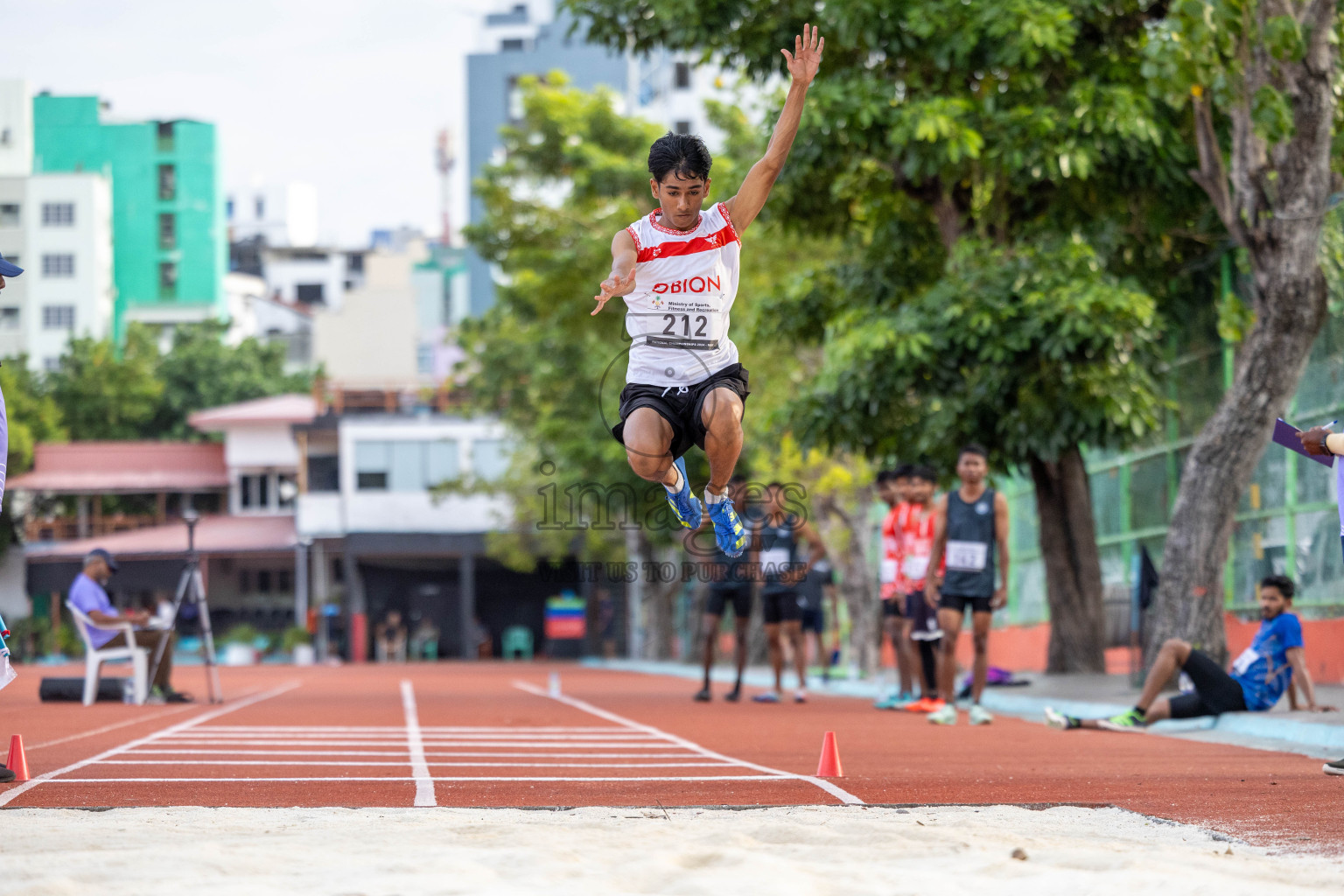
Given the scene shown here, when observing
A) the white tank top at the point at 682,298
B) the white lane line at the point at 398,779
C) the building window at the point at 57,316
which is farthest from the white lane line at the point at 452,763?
the building window at the point at 57,316

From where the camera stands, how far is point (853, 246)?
18906mm

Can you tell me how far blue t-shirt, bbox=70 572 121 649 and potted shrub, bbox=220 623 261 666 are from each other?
32.3 meters

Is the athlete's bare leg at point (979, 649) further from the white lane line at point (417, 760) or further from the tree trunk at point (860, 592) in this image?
the tree trunk at point (860, 592)

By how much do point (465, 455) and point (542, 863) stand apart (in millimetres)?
51065

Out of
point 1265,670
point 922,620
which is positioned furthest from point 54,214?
point 1265,670

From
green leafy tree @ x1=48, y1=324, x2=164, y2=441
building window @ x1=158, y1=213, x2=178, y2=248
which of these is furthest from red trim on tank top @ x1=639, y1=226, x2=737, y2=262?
building window @ x1=158, y1=213, x2=178, y2=248

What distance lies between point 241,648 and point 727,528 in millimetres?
42372

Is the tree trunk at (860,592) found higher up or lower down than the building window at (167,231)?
lower down

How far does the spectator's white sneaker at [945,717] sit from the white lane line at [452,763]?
3.94 meters

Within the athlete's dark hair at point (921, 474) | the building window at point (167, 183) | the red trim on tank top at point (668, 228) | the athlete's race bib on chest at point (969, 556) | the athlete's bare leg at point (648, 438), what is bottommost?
the athlete's race bib on chest at point (969, 556)

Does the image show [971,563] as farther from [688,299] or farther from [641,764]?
[688,299]

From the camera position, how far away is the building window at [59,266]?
7338 cm

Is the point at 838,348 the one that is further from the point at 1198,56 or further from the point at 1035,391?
the point at 1198,56

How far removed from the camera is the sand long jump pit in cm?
442
